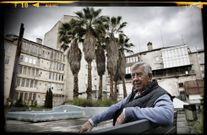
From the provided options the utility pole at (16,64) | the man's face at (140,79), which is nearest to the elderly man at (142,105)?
the man's face at (140,79)

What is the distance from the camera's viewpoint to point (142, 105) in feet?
3.28

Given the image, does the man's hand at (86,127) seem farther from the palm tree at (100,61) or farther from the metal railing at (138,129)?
the palm tree at (100,61)

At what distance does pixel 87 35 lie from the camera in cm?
252

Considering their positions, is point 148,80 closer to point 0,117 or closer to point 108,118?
point 108,118

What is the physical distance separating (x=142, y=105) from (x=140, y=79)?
235 millimetres

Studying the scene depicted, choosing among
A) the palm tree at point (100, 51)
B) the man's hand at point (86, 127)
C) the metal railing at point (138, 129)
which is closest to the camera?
the metal railing at point (138, 129)

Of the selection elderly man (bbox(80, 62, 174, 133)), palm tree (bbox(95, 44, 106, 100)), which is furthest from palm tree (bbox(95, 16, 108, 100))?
elderly man (bbox(80, 62, 174, 133))

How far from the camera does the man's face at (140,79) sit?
3.74ft

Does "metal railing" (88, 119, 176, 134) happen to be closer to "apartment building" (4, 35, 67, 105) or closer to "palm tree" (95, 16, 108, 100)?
"apartment building" (4, 35, 67, 105)

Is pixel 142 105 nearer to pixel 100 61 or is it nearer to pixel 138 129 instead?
pixel 138 129

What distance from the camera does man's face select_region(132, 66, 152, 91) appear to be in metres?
1.14

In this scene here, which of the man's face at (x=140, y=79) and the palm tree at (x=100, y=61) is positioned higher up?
the palm tree at (x=100, y=61)

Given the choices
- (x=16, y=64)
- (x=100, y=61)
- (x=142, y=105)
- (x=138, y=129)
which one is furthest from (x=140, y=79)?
(x=100, y=61)

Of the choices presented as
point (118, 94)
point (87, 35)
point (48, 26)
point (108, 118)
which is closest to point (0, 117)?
point (108, 118)
